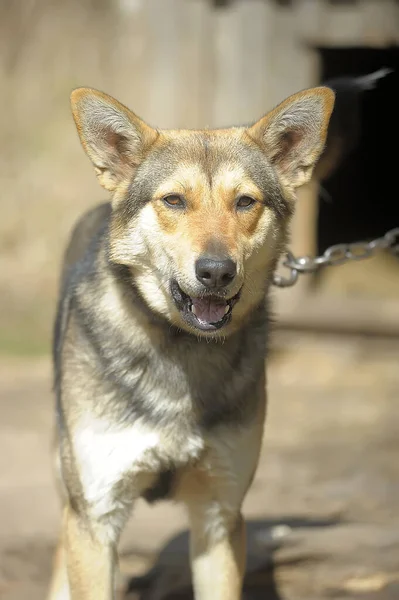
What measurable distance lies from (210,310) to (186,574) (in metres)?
1.58

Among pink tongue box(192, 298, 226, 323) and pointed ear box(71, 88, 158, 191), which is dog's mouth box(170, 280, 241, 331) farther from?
pointed ear box(71, 88, 158, 191)

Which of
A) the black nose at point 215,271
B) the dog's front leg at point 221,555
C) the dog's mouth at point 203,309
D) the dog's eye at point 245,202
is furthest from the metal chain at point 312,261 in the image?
the dog's front leg at point 221,555

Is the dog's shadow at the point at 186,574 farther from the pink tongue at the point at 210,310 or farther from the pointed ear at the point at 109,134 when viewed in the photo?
the pointed ear at the point at 109,134

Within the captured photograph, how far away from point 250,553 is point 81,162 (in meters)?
5.04

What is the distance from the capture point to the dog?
10.7ft

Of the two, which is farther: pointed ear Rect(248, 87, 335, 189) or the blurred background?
the blurred background

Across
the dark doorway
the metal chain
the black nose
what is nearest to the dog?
the black nose

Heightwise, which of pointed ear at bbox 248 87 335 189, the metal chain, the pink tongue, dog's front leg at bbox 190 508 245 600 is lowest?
dog's front leg at bbox 190 508 245 600

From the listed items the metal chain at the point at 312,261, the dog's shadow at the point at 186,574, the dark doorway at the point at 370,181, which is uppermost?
the metal chain at the point at 312,261

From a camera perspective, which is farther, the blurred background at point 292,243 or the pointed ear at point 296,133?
the blurred background at point 292,243

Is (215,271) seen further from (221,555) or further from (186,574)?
(186,574)

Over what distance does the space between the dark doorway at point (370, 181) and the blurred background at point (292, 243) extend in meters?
1.27

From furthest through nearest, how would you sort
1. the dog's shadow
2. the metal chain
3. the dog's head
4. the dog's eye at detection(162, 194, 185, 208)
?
the dog's shadow < the metal chain < the dog's eye at detection(162, 194, 185, 208) < the dog's head

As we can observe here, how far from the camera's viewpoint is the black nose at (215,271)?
2998 millimetres
